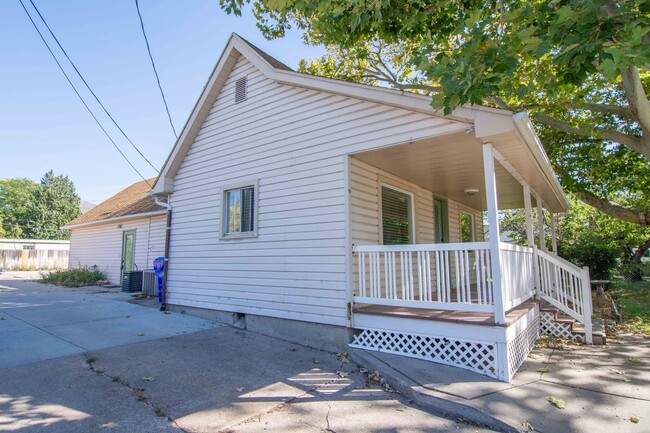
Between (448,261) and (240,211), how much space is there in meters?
4.42

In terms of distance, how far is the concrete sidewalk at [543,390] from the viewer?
328cm

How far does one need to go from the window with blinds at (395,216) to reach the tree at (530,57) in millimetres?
2480

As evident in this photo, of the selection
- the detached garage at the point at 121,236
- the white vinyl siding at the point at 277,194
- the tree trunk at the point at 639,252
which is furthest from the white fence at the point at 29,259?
the tree trunk at the point at 639,252

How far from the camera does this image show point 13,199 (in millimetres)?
52594

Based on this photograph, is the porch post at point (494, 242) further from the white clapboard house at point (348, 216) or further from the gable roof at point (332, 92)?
the gable roof at point (332, 92)

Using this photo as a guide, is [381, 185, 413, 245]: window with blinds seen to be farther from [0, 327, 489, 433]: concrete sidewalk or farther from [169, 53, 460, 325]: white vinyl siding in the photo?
[0, 327, 489, 433]: concrete sidewalk

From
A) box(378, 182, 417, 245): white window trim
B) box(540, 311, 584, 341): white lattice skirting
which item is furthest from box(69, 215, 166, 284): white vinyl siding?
box(540, 311, 584, 341): white lattice skirting

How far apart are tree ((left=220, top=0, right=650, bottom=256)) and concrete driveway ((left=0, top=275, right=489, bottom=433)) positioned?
11.0 ft

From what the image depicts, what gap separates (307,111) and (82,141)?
12.4 metres

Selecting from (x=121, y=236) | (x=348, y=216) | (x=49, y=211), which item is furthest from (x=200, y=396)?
(x=49, y=211)

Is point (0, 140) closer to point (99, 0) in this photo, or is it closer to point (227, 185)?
point (99, 0)

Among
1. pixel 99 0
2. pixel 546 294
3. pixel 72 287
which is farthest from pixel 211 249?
pixel 72 287

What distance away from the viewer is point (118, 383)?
4.17m

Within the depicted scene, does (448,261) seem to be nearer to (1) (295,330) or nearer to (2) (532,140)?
(2) (532,140)
